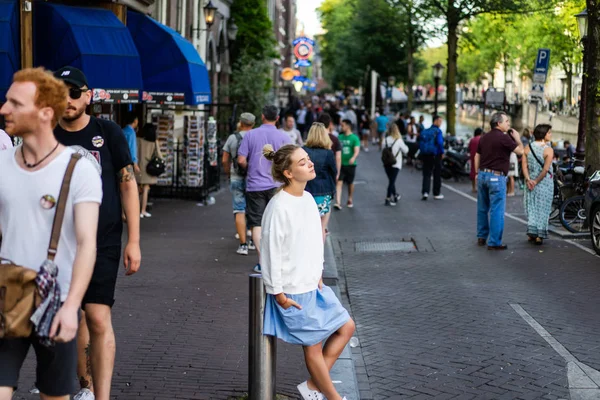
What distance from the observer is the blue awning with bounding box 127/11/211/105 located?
17750 millimetres

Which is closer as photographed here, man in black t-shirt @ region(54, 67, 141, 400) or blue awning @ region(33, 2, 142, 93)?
man in black t-shirt @ region(54, 67, 141, 400)

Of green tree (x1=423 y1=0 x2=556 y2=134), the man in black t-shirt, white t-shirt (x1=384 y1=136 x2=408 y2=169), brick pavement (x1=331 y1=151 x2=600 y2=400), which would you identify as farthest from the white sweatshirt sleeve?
green tree (x1=423 y1=0 x2=556 y2=134)

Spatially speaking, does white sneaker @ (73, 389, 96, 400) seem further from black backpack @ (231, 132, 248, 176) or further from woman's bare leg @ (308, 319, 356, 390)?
black backpack @ (231, 132, 248, 176)

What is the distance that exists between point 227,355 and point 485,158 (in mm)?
6834

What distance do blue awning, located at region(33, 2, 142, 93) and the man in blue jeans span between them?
5770 mm

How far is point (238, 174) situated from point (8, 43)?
423 cm

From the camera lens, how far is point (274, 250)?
5.28 meters

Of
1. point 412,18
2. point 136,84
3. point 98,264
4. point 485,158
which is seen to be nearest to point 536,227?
point 485,158

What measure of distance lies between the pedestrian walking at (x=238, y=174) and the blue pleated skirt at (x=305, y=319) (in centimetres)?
624

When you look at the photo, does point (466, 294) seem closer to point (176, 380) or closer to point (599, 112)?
point (176, 380)

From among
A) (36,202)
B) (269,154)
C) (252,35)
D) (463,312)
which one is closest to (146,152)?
(463,312)

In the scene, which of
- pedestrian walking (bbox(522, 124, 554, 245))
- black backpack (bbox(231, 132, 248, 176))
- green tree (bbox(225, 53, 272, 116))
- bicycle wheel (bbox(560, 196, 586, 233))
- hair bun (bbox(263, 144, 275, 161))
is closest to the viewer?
hair bun (bbox(263, 144, 275, 161))

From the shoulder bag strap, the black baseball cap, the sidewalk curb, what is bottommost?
the sidewalk curb

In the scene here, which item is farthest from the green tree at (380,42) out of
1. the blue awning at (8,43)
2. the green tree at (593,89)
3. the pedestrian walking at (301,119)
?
the blue awning at (8,43)
